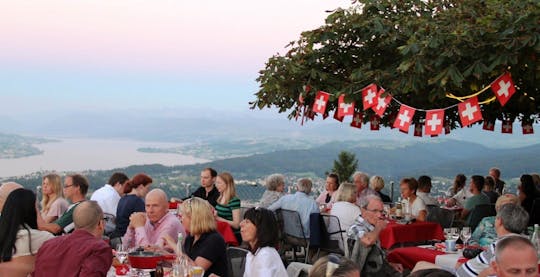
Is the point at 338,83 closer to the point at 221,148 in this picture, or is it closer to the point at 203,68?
A: the point at 221,148

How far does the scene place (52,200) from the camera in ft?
28.9

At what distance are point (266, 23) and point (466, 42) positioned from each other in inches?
455

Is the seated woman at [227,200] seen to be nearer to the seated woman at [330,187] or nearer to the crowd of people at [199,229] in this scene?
the crowd of people at [199,229]

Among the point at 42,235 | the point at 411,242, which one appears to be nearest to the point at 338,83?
the point at 411,242

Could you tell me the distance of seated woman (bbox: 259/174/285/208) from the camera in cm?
1088

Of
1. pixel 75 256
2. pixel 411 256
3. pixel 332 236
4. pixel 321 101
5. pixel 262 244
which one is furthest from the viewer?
pixel 321 101

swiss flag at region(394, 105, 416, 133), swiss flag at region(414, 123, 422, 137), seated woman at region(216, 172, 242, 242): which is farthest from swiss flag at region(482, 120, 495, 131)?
seated woman at region(216, 172, 242, 242)

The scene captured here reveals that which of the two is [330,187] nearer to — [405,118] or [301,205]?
[301,205]

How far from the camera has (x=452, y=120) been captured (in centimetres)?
1455

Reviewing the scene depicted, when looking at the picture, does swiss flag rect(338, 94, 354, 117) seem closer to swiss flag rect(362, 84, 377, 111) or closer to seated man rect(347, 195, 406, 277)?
swiss flag rect(362, 84, 377, 111)

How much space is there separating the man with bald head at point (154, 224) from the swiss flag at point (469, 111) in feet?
12.8

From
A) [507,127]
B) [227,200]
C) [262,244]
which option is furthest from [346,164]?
[262,244]

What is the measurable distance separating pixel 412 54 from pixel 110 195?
4343mm

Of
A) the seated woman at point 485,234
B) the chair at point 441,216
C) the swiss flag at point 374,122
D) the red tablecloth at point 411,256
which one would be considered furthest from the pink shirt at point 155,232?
the swiss flag at point 374,122
